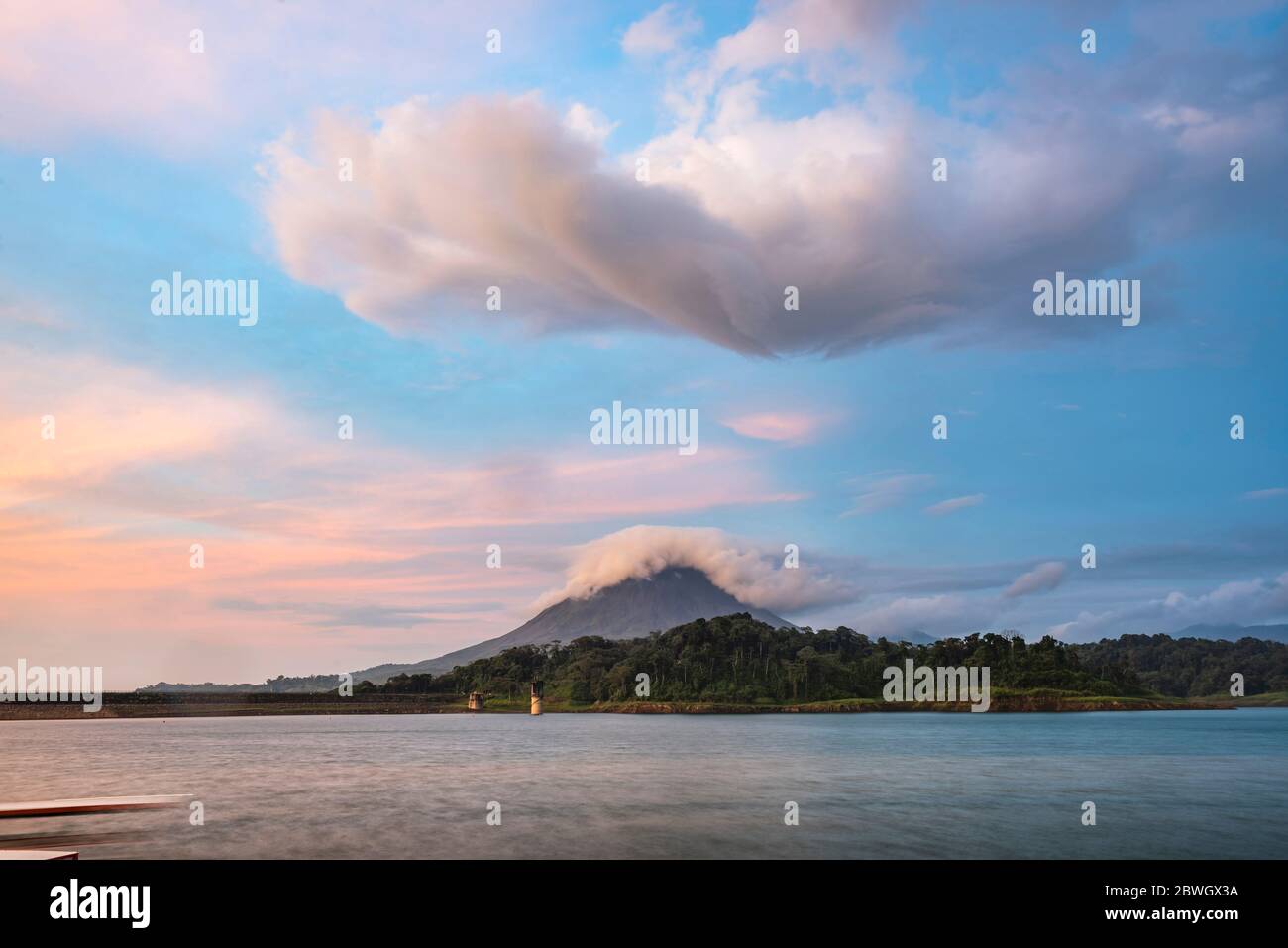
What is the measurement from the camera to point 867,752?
342 feet

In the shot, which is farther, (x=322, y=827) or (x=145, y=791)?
(x=145, y=791)

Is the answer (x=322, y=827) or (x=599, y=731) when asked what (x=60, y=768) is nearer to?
(x=322, y=827)

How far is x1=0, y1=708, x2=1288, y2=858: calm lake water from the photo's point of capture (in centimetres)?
4166

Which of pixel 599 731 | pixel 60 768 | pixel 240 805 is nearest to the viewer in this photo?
pixel 240 805

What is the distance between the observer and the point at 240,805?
56031 millimetres

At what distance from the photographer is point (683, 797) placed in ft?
197

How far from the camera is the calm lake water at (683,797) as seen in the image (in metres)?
41.7
